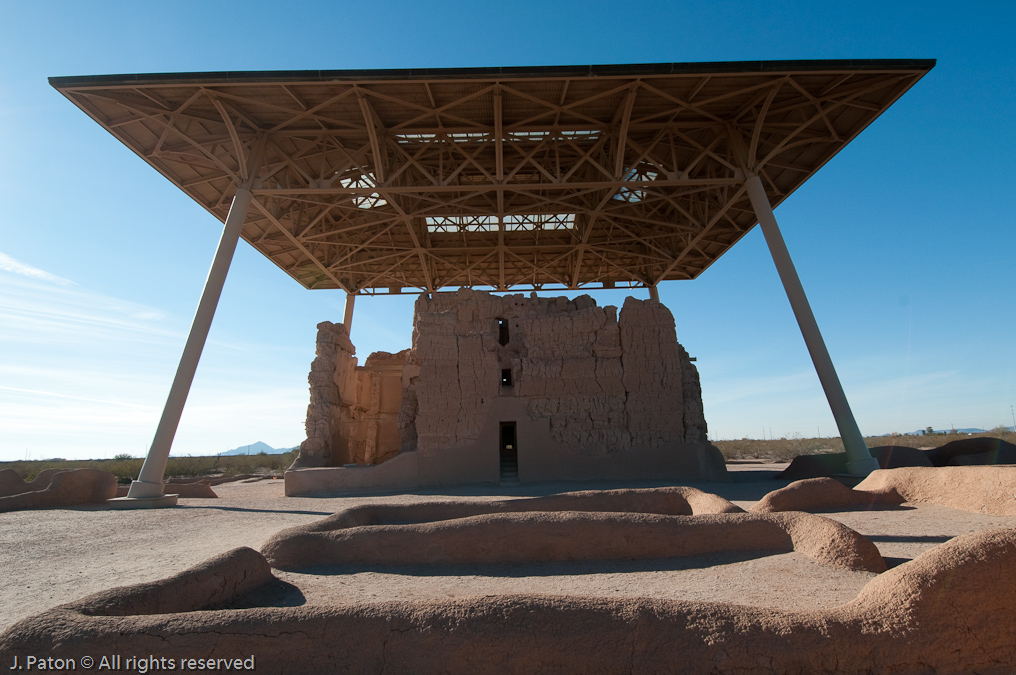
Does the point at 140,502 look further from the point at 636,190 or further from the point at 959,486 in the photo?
the point at 636,190

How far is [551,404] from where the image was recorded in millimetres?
13945

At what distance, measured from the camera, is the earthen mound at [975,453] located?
1334 centimetres

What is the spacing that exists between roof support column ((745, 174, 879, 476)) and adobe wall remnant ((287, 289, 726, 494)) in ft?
10.1

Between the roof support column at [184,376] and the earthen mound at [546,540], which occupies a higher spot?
the roof support column at [184,376]

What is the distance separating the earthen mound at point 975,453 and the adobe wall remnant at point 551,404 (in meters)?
6.08

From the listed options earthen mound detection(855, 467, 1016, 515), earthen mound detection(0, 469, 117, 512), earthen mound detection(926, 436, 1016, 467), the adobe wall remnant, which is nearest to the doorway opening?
the adobe wall remnant

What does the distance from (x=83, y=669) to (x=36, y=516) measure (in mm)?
9425

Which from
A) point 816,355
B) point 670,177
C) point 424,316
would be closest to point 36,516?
point 424,316

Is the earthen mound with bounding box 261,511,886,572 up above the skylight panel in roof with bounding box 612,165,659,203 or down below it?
below

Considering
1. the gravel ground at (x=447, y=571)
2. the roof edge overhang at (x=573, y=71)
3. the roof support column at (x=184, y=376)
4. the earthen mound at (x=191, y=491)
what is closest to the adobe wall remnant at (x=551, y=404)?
the earthen mound at (x=191, y=491)

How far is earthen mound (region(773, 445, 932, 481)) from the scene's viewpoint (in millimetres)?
13977

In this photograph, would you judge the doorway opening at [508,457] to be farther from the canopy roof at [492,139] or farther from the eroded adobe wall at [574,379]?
the canopy roof at [492,139]

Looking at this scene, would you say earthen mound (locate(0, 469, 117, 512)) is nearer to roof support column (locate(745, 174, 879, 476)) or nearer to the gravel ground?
the gravel ground

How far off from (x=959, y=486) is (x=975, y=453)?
921cm
